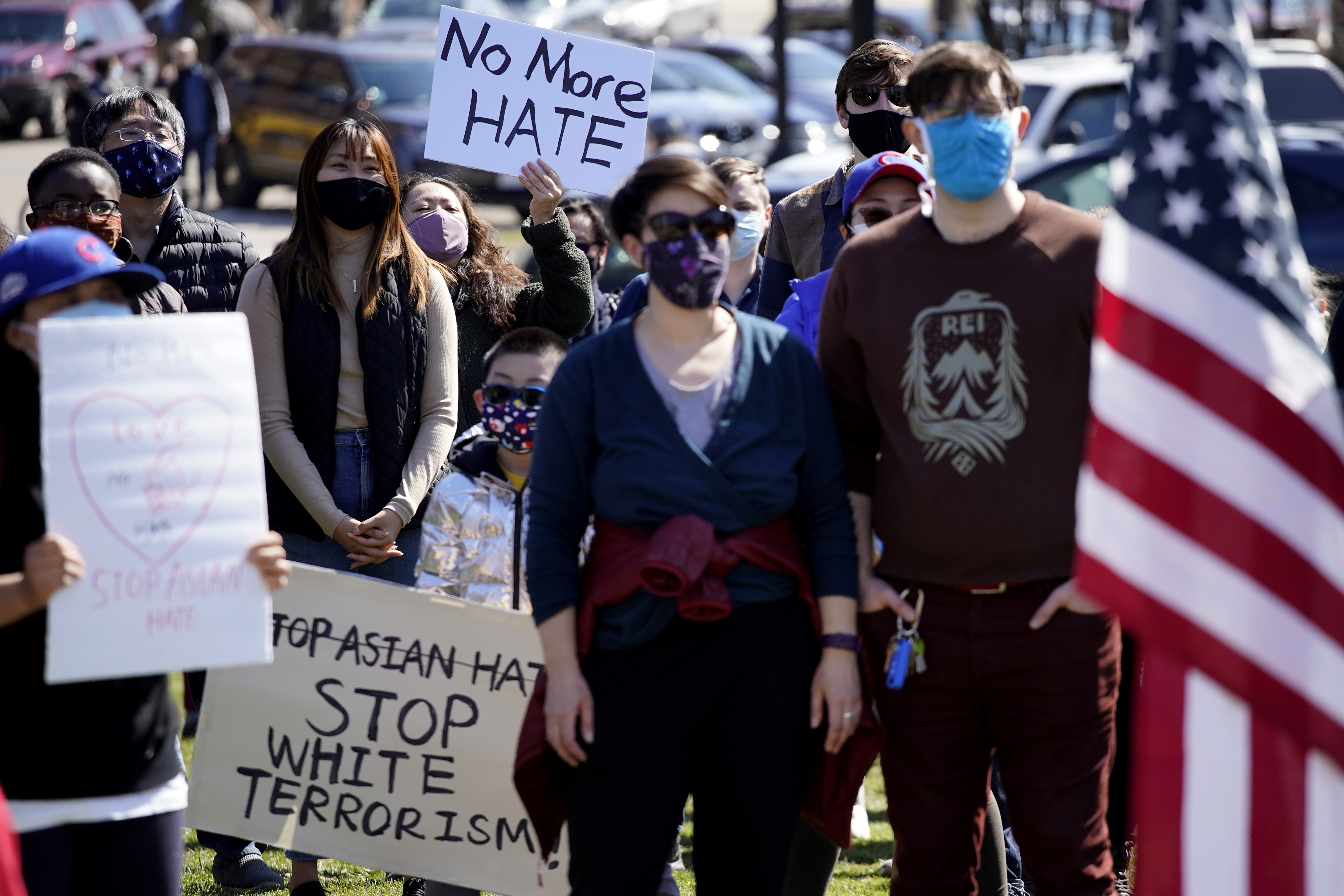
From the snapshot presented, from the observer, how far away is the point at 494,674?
4.32 meters

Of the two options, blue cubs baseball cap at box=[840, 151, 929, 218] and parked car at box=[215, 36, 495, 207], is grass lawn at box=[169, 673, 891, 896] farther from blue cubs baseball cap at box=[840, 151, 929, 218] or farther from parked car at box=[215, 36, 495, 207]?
parked car at box=[215, 36, 495, 207]

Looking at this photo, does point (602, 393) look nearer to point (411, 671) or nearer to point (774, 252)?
point (411, 671)

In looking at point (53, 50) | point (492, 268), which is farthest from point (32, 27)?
point (492, 268)

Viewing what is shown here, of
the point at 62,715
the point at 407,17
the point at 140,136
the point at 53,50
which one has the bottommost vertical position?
the point at 62,715

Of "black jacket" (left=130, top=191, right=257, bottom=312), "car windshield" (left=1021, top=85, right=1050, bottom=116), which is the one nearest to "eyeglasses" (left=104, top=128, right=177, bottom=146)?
"black jacket" (left=130, top=191, right=257, bottom=312)

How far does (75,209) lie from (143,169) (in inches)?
25.6

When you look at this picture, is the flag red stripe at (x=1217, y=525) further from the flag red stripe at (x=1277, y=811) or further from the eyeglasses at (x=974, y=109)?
the eyeglasses at (x=974, y=109)

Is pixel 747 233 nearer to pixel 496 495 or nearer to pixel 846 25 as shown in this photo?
pixel 496 495

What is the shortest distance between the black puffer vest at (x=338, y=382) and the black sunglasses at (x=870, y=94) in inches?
62.1

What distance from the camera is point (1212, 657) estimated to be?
301 centimetres

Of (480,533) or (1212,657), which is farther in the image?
(480,533)

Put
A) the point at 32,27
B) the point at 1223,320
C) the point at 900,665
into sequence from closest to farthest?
the point at 1223,320, the point at 900,665, the point at 32,27

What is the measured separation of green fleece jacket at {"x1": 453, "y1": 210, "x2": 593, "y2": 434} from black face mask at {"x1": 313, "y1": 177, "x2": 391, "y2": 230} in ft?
1.64

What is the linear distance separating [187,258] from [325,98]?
1384cm
